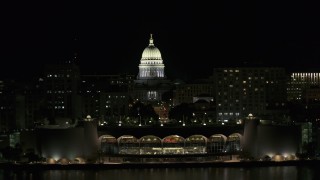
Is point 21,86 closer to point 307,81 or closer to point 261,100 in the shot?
point 261,100

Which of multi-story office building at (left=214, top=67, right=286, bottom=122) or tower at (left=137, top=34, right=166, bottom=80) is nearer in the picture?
multi-story office building at (left=214, top=67, right=286, bottom=122)

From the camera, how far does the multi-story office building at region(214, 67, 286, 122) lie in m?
67.7

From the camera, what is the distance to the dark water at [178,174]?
45688 millimetres

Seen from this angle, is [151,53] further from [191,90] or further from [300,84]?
[300,84]

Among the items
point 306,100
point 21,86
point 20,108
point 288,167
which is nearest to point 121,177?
point 288,167

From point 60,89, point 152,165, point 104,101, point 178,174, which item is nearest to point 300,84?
point 104,101

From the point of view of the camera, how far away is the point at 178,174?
47.0m

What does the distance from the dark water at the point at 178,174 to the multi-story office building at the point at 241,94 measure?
61.0 feet

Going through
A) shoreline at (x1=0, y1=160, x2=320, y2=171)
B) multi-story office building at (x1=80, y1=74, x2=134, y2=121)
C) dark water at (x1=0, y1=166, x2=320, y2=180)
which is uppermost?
multi-story office building at (x1=80, y1=74, x2=134, y2=121)

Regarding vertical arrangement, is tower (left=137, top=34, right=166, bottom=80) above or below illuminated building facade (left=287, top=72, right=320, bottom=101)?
above

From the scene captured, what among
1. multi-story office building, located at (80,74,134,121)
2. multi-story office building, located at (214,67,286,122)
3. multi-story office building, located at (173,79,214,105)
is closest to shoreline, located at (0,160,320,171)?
multi-story office building, located at (214,67,286,122)

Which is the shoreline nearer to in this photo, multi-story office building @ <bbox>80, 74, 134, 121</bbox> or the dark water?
the dark water

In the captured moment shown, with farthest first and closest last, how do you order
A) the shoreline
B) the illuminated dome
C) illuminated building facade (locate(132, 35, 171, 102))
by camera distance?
1. the illuminated dome
2. illuminated building facade (locate(132, 35, 171, 102))
3. the shoreline

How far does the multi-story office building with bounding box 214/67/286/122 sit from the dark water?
732 inches
